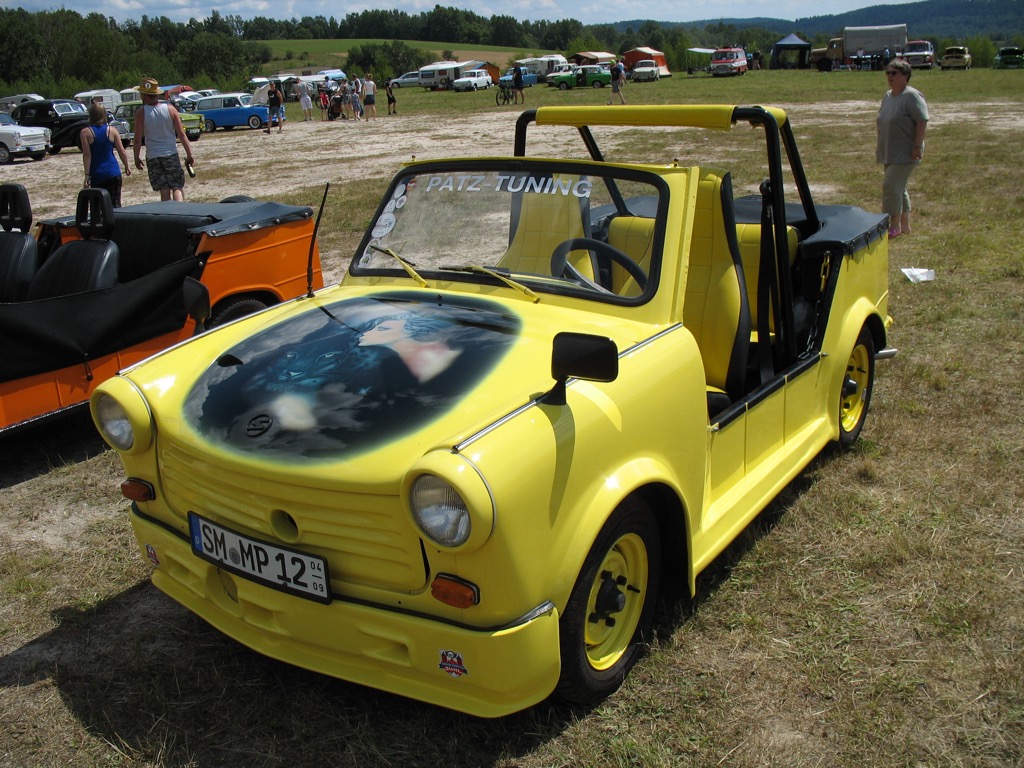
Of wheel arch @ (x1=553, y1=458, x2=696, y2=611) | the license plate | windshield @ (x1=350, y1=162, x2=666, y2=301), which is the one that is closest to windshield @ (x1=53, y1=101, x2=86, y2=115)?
windshield @ (x1=350, y1=162, x2=666, y2=301)

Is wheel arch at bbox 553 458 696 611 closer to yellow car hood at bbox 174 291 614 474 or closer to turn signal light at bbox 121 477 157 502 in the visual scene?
yellow car hood at bbox 174 291 614 474

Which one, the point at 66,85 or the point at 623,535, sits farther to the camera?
the point at 66,85

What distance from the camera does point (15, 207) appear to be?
588 centimetres

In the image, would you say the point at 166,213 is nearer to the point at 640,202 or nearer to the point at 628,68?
the point at 640,202

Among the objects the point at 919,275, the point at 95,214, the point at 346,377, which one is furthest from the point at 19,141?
the point at 346,377

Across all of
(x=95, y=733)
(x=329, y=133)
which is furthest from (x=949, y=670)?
(x=329, y=133)

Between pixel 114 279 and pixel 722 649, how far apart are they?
4.30 metres

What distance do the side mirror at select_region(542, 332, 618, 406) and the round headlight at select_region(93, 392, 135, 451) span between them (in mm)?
1482

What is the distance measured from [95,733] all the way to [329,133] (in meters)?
26.5

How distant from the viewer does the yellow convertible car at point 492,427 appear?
231 cm

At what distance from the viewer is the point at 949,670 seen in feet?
9.59

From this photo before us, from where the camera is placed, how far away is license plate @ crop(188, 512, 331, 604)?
246cm

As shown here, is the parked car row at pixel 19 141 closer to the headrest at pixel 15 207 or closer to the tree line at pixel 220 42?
the headrest at pixel 15 207

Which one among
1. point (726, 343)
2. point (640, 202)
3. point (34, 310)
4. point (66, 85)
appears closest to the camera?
point (726, 343)
